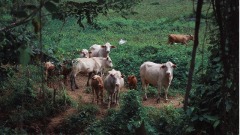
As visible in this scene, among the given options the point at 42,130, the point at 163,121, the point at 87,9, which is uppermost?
the point at 87,9

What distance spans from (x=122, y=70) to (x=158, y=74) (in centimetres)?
289

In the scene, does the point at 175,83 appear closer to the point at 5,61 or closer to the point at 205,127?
the point at 5,61

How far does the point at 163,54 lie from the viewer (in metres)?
15.4

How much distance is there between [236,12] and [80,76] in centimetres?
1254

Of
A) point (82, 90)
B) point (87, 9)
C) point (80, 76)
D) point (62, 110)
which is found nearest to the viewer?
point (87, 9)

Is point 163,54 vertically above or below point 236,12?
below

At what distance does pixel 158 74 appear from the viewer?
11711mm

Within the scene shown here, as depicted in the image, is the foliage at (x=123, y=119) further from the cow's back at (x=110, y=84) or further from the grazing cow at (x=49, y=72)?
the grazing cow at (x=49, y=72)

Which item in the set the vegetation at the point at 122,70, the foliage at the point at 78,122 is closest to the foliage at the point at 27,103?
the vegetation at the point at 122,70

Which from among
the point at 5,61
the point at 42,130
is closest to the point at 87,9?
the point at 5,61

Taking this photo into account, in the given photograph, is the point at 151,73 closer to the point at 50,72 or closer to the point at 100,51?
the point at 50,72

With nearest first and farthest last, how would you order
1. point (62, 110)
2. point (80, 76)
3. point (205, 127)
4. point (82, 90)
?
1. point (205, 127)
2. point (62, 110)
3. point (82, 90)
4. point (80, 76)

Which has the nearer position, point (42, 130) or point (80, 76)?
point (42, 130)

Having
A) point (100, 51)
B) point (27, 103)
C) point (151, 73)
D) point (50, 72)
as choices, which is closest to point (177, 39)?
point (100, 51)
